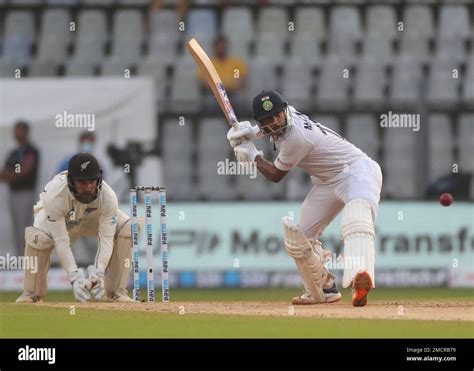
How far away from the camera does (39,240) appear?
34.2 feet

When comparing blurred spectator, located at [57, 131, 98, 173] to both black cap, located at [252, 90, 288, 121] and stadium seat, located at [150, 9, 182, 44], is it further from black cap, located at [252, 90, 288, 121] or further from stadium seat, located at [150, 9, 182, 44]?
black cap, located at [252, 90, 288, 121]

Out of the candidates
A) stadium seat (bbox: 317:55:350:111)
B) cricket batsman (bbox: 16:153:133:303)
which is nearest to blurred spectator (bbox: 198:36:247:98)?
stadium seat (bbox: 317:55:350:111)

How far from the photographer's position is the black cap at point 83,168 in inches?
385

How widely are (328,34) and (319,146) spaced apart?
7.67 metres

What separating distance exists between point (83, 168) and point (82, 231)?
1.13 meters

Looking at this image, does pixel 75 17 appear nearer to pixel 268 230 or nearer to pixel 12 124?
pixel 12 124

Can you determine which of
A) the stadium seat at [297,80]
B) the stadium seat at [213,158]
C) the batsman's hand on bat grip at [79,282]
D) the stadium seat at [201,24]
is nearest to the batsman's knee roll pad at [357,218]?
the batsman's hand on bat grip at [79,282]

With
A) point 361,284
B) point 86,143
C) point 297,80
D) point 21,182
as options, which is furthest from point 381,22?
point 361,284

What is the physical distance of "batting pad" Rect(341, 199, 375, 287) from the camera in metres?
8.98

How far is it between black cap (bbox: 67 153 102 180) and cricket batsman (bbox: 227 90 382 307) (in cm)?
112

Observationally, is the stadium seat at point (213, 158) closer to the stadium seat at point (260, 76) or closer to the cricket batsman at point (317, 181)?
the stadium seat at point (260, 76)

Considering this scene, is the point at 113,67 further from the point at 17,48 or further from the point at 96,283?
the point at 96,283

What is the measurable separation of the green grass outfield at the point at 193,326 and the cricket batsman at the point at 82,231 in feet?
1.67

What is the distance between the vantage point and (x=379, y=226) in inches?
573
